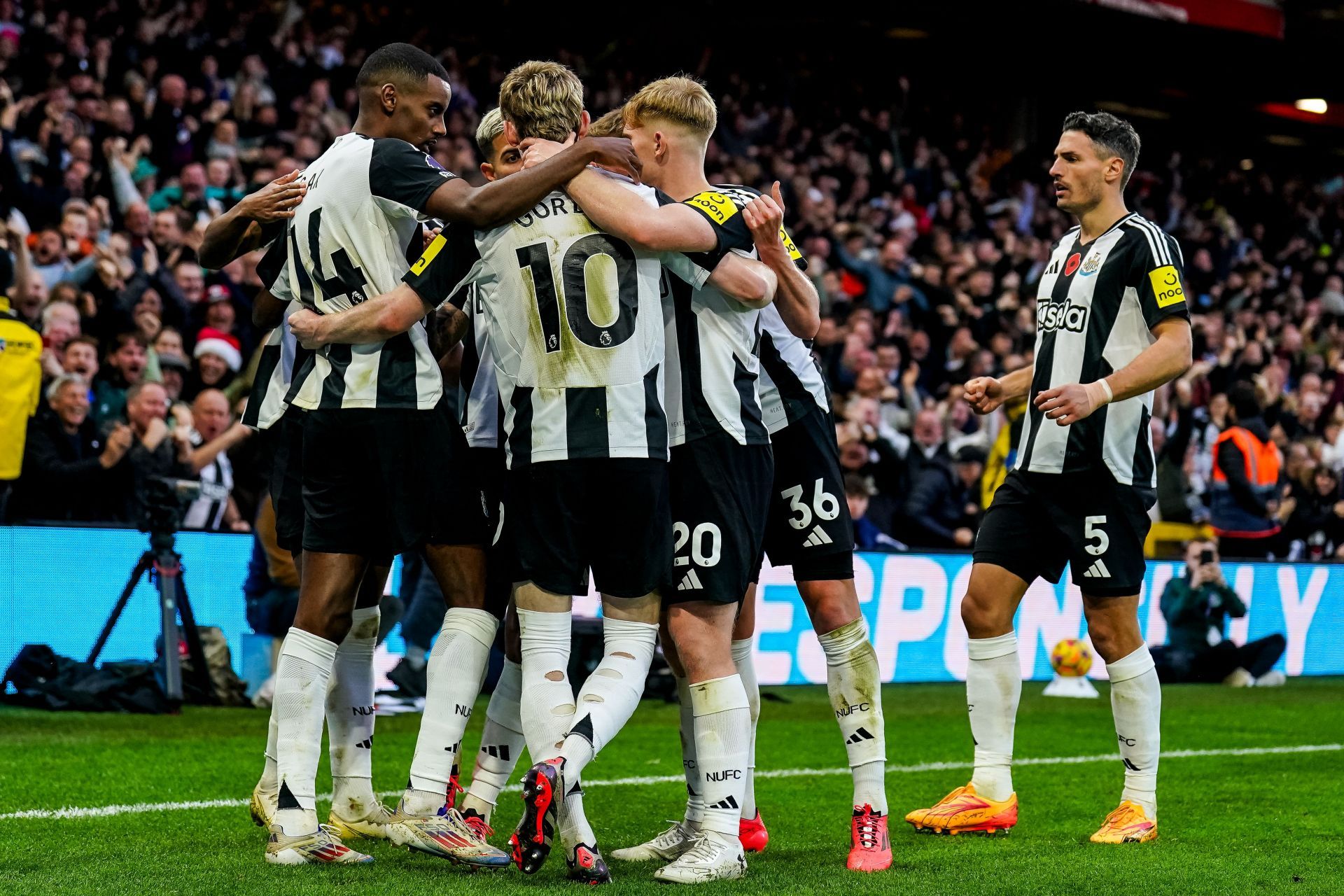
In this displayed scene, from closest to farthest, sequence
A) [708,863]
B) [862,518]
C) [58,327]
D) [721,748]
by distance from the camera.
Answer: [708,863]
[721,748]
[58,327]
[862,518]

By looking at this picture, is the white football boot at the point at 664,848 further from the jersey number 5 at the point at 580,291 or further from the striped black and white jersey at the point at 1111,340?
the striped black and white jersey at the point at 1111,340

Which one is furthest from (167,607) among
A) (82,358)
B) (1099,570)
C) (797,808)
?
(1099,570)

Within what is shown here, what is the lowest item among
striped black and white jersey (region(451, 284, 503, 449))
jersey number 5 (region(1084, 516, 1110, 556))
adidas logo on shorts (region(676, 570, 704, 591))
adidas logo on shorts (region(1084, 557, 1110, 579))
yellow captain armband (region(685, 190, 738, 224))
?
adidas logo on shorts (region(1084, 557, 1110, 579))

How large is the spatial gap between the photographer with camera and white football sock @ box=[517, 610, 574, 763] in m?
8.40

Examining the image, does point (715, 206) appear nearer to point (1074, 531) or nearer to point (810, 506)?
point (810, 506)

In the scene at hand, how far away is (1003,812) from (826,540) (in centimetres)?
127

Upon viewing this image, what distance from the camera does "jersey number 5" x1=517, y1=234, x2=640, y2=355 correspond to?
420cm

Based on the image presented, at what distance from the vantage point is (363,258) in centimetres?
448

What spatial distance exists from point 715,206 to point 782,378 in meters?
0.71

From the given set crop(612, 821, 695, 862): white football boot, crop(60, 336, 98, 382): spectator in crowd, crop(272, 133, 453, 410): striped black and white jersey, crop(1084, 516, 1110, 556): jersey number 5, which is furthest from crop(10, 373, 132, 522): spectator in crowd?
crop(1084, 516, 1110, 556): jersey number 5

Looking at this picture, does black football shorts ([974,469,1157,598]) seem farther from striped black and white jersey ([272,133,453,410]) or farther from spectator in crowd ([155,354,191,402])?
spectator in crowd ([155,354,191,402])

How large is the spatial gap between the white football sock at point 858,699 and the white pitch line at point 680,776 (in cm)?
179

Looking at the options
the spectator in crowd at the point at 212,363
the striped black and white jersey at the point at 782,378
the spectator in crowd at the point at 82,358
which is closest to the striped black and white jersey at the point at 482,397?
the striped black and white jersey at the point at 782,378

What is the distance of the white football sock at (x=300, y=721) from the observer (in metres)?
4.32
